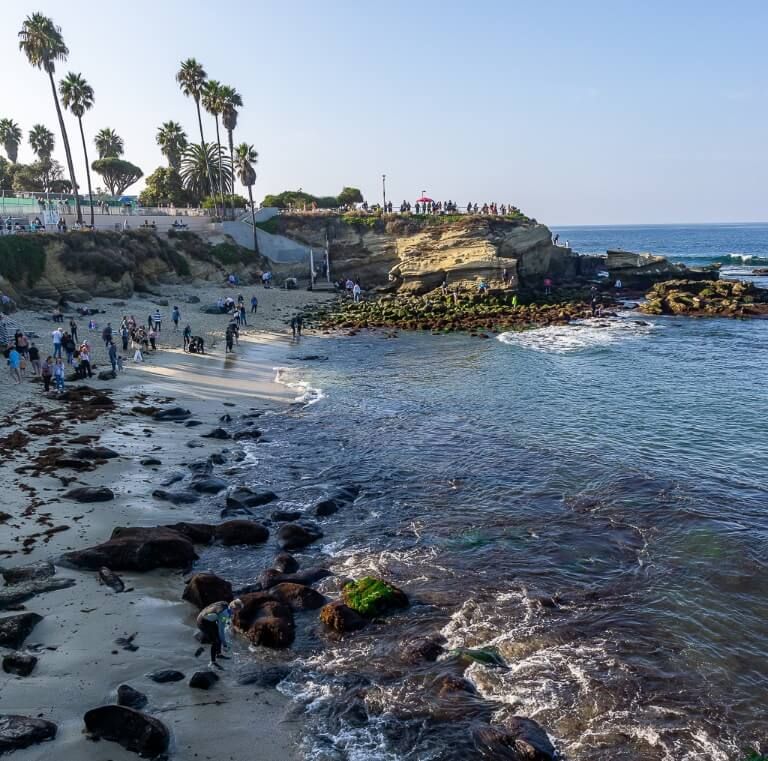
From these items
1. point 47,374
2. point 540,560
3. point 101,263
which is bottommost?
point 540,560

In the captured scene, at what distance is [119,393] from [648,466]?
19210 mm

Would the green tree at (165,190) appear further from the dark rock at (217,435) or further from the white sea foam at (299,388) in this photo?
the dark rock at (217,435)

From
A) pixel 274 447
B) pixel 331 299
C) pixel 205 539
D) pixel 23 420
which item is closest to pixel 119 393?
pixel 23 420

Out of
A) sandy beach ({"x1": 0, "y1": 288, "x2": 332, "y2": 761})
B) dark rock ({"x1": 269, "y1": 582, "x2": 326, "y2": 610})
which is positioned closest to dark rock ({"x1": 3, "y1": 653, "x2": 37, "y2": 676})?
sandy beach ({"x1": 0, "y1": 288, "x2": 332, "y2": 761})

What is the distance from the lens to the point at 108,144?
8488cm

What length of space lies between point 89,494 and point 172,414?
8.16 metres

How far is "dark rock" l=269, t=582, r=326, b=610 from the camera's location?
12.8 meters

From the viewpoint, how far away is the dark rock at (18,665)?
9820 millimetres

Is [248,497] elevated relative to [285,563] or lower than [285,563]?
elevated

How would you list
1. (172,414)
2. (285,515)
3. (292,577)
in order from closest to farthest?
(292,577)
(285,515)
(172,414)

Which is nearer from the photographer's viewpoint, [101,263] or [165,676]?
[165,676]

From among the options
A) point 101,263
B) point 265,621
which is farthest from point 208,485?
point 101,263

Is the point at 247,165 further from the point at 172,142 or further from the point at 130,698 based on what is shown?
the point at 130,698

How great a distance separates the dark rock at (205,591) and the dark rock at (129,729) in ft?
11.5
